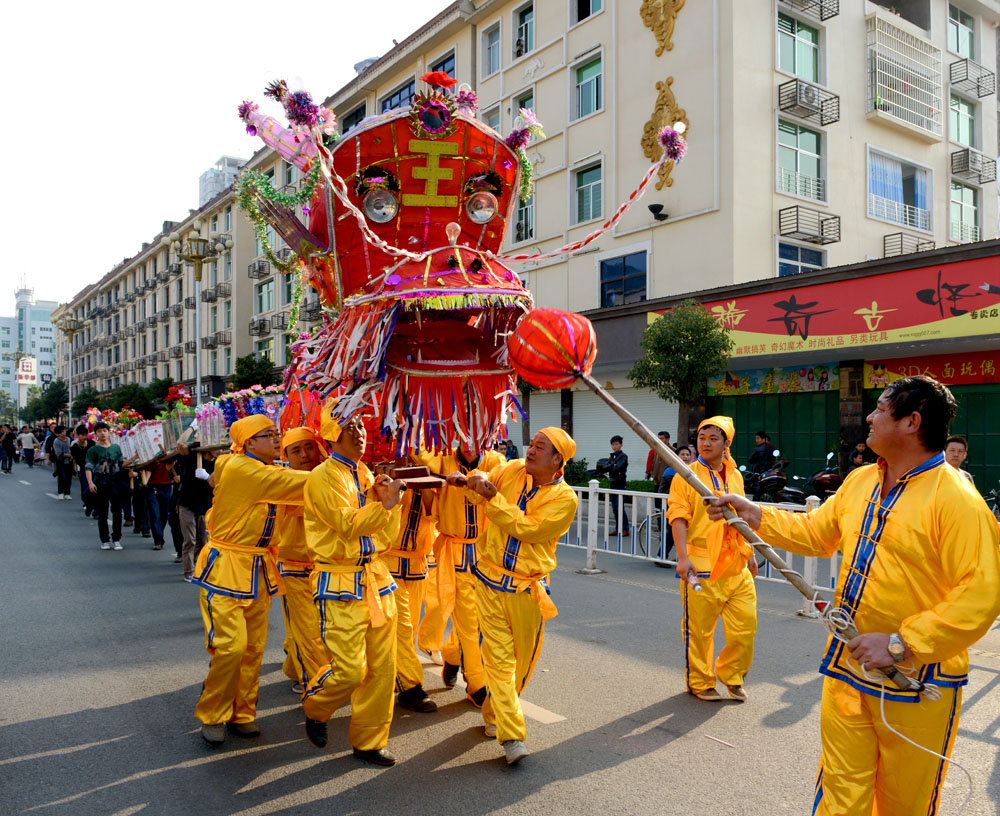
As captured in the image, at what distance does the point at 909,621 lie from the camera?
2.38 metres

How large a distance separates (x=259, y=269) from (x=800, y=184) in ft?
77.5

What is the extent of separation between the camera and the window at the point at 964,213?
2052 cm

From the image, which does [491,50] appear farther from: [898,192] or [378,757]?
[378,757]

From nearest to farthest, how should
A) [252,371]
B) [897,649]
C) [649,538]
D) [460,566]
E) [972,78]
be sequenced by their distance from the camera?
[897,649] → [460,566] → [649,538] → [972,78] → [252,371]

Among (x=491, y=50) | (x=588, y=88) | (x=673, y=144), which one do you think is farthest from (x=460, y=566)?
(x=491, y=50)

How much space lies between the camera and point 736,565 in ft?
15.7

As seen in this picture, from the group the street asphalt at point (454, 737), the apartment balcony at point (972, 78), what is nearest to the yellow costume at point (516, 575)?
the street asphalt at point (454, 737)

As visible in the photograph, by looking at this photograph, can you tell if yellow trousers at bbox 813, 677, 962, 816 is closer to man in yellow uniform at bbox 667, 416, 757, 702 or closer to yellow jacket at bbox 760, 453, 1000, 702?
yellow jacket at bbox 760, 453, 1000, 702

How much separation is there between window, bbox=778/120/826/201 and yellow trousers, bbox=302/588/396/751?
15.2 metres

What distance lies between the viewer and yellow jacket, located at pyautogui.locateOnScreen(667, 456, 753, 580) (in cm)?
477

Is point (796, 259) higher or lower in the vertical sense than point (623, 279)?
higher

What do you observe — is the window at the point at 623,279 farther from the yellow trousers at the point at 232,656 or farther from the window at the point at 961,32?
the yellow trousers at the point at 232,656

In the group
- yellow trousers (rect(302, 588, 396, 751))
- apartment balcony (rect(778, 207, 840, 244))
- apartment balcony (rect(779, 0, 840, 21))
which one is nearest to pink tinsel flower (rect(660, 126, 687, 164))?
yellow trousers (rect(302, 588, 396, 751))

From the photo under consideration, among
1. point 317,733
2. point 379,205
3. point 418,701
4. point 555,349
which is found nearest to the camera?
point 555,349
